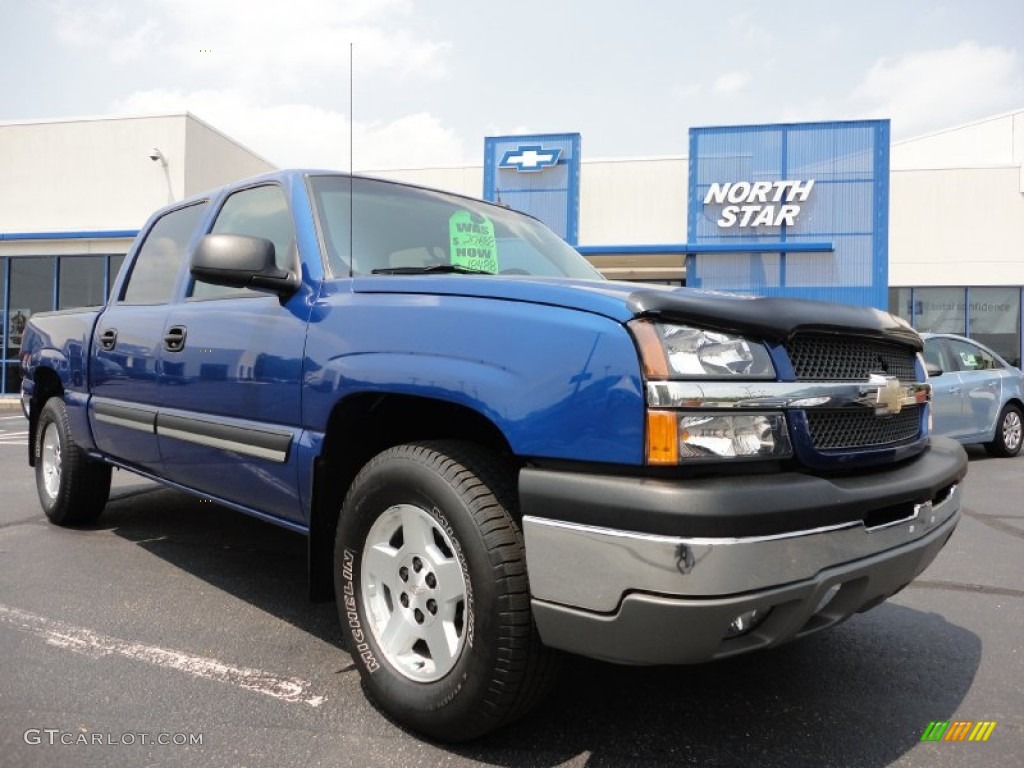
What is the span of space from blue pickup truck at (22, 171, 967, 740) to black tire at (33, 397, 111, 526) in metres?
1.87

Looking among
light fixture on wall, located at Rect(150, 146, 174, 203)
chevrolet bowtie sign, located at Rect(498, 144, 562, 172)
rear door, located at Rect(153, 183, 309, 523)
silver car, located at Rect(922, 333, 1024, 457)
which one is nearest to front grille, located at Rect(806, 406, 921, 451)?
rear door, located at Rect(153, 183, 309, 523)

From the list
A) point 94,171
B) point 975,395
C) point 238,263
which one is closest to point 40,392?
point 238,263

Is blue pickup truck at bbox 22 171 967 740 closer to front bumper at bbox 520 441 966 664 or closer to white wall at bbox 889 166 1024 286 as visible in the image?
front bumper at bbox 520 441 966 664

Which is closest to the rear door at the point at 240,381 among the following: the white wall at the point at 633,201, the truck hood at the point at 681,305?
the truck hood at the point at 681,305

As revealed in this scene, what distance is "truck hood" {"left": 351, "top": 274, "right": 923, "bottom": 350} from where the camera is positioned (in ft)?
6.18

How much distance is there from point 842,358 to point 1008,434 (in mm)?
8531

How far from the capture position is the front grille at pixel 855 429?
204cm

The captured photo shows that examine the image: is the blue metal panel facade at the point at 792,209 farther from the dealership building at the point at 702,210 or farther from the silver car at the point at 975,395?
the silver car at the point at 975,395

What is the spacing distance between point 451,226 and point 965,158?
2655 cm

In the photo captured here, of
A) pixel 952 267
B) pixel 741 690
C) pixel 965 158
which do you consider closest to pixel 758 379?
pixel 741 690

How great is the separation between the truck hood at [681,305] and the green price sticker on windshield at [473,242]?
74 centimetres

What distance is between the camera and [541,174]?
63.0ft

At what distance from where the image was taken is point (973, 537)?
506cm

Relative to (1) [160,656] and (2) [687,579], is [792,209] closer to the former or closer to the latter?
(1) [160,656]
